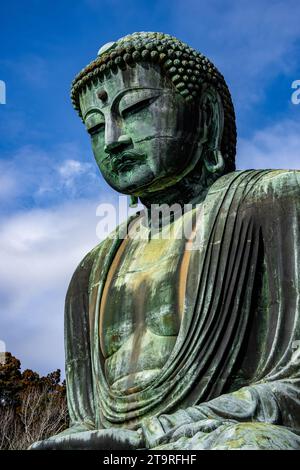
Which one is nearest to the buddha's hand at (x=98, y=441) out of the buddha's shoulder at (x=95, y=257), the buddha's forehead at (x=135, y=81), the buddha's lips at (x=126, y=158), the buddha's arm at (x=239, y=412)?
the buddha's arm at (x=239, y=412)

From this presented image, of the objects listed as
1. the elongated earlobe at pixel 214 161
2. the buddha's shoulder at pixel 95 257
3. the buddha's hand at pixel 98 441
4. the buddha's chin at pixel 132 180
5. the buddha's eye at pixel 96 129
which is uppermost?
the buddha's eye at pixel 96 129

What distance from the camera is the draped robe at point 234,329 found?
7207 millimetres

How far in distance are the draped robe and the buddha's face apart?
1.53ft

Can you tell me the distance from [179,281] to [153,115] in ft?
4.94

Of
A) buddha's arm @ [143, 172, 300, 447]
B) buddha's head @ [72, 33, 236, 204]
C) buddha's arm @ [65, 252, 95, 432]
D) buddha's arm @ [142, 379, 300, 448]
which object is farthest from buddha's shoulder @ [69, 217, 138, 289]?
buddha's arm @ [142, 379, 300, 448]

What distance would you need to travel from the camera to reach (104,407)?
809 cm

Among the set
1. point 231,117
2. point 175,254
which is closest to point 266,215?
point 175,254

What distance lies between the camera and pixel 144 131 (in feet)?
28.4

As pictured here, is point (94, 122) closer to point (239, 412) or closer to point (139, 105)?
point (139, 105)

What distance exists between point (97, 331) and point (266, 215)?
1.75 metres

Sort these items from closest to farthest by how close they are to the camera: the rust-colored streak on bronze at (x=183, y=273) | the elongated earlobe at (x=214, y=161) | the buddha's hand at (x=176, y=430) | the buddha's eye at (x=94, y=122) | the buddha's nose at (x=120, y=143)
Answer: the buddha's hand at (x=176, y=430)
the rust-colored streak on bronze at (x=183, y=273)
the buddha's nose at (x=120, y=143)
the elongated earlobe at (x=214, y=161)
the buddha's eye at (x=94, y=122)

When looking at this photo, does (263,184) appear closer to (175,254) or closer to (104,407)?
(175,254)

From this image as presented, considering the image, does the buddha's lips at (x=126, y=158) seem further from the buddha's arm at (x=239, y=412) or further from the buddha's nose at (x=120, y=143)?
the buddha's arm at (x=239, y=412)

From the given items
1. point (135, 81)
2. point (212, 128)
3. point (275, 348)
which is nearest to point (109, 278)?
point (212, 128)
